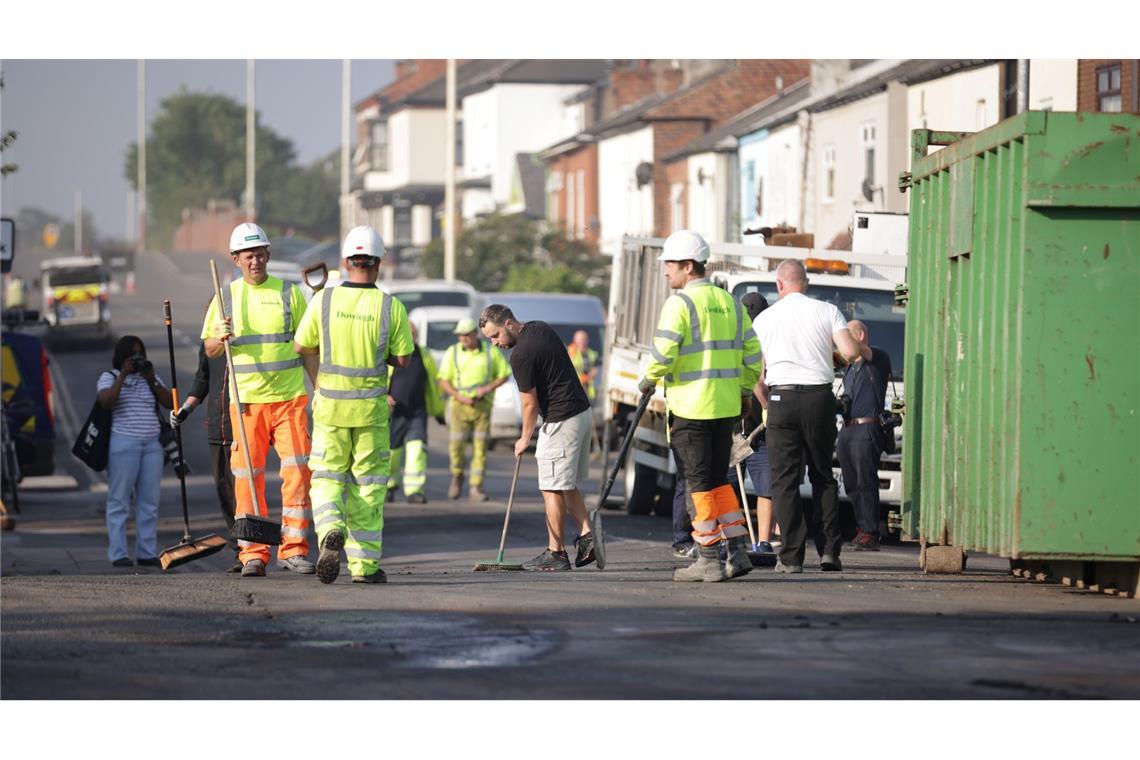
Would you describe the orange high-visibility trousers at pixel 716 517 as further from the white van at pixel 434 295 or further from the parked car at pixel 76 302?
the parked car at pixel 76 302

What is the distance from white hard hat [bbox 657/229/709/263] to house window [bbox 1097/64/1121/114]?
1472cm

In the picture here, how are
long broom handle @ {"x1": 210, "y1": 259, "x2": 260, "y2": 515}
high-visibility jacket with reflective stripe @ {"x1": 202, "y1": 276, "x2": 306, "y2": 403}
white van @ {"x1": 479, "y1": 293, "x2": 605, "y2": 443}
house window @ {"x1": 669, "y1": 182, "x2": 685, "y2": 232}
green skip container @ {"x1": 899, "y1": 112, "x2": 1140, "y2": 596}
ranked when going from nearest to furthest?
green skip container @ {"x1": 899, "y1": 112, "x2": 1140, "y2": 596}, long broom handle @ {"x1": 210, "y1": 259, "x2": 260, "y2": 515}, high-visibility jacket with reflective stripe @ {"x1": 202, "y1": 276, "x2": 306, "y2": 403}, white van @ {"x1": 479, "y1": 293, "x2": 605, "y2": 443}, house window @ {"x1": 669, "y1": 182, "x2": 685, "y2": 232}

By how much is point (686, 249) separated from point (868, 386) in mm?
3636

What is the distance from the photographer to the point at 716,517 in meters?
11.0

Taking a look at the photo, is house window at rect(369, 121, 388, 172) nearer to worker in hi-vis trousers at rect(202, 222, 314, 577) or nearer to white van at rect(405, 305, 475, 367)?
white van at rect(405, 305, 475, 367)

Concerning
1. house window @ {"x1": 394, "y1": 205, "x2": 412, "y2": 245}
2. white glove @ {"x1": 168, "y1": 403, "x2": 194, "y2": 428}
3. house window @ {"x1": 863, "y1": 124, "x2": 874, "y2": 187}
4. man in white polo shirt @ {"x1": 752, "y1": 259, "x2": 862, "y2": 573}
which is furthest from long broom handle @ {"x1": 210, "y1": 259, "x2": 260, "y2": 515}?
house window @ {"x1": 394, "y1": 205, "x2": 412, "y2": 245}

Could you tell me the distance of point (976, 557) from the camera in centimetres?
1391

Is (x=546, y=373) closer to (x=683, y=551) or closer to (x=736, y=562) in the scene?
(x=736, y=562)

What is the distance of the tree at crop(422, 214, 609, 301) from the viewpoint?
169ft

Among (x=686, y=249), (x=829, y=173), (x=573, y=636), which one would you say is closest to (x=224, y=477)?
(x=686, y=249)

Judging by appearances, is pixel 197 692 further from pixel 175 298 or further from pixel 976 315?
pixel 175 298

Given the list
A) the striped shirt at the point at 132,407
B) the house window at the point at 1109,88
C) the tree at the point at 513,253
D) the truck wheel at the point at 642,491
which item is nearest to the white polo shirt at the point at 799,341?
the striped shirt at the point at 132,407

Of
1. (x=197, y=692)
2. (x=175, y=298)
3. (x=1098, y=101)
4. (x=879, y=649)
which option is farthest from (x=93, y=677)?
(x=175, y=298)

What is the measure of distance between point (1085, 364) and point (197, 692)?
464cm
